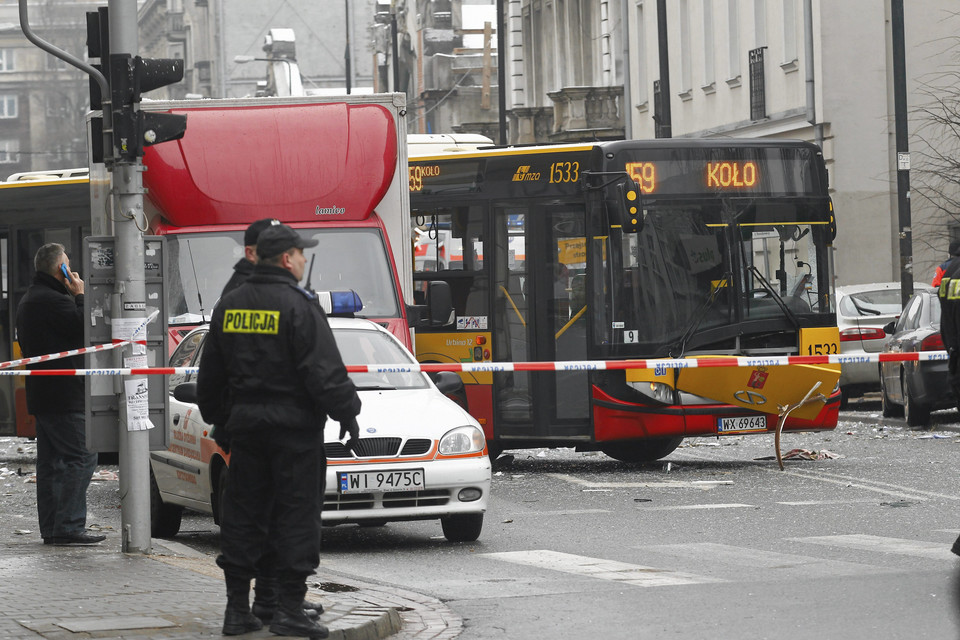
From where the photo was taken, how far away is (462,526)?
12.0 meters

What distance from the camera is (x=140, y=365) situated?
10.8m

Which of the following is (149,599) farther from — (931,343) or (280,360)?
(931,343)

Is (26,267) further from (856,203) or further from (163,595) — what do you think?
(856,203)

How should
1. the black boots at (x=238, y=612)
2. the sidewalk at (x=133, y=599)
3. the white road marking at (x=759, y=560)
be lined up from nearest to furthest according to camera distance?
the black boots at (x=238, y=612)
the sidewalk at (x=133, y=599)
the white road marking at (x=759, y=560)

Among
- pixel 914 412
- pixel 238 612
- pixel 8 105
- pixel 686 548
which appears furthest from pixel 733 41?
pixel 8 105

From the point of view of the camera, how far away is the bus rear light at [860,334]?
24844mm

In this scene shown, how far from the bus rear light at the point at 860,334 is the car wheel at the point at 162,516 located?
1393 centimetres

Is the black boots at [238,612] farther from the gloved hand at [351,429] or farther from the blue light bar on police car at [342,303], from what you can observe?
the blue light bar on police car at [342,303]

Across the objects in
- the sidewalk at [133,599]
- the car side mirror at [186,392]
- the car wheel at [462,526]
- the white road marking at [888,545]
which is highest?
the car side mirror at [186,392]

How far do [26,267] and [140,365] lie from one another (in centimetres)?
958

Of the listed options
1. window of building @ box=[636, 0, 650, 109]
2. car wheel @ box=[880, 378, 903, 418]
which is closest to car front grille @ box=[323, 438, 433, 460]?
car wheel @ box=[880, 378, 903, 418]

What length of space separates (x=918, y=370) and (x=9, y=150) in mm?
120043

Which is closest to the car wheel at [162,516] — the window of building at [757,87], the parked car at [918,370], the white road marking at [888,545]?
the white road marking at [888,545]

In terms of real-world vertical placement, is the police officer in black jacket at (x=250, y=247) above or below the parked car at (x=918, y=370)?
above
